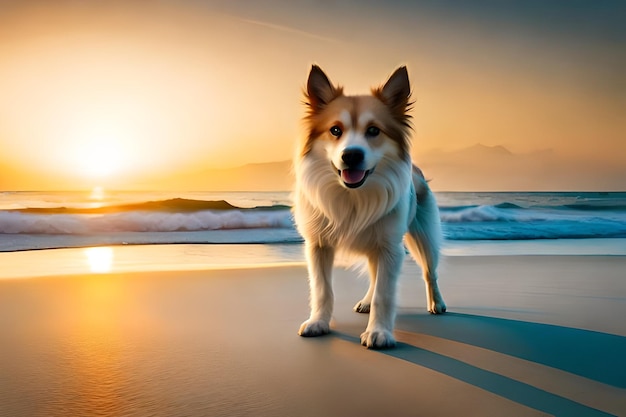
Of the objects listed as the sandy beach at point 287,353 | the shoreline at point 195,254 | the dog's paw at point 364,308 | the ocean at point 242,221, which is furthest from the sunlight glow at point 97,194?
the dog's paw at point 364,308

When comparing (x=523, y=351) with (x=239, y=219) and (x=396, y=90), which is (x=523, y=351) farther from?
(x=239, y=219)

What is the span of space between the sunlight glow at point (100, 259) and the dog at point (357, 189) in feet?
7.37

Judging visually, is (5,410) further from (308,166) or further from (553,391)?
(553,391)

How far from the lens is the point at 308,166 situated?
233 cm

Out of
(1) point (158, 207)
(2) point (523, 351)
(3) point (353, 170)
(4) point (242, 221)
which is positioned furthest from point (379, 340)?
(1) point (158, 207)

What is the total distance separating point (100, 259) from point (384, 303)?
3386mm

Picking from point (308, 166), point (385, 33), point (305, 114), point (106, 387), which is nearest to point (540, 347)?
point (308, 166)

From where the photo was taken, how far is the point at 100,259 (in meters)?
4.85

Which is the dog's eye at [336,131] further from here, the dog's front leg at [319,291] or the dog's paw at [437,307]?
the dog's paw at [437,307]

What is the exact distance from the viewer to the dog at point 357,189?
2.20 metres

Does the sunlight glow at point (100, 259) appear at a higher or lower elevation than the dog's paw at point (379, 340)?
lower

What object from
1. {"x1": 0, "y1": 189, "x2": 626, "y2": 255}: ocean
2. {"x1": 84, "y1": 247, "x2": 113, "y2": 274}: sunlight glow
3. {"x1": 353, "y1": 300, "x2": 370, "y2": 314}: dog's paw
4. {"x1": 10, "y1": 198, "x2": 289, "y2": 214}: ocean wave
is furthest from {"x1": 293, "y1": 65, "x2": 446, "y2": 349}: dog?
{"x1": 10, "y1": 198, "x2": 289, "y2": 214}: ocean wave

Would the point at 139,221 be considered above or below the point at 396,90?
below

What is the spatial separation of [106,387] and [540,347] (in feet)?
5.16
